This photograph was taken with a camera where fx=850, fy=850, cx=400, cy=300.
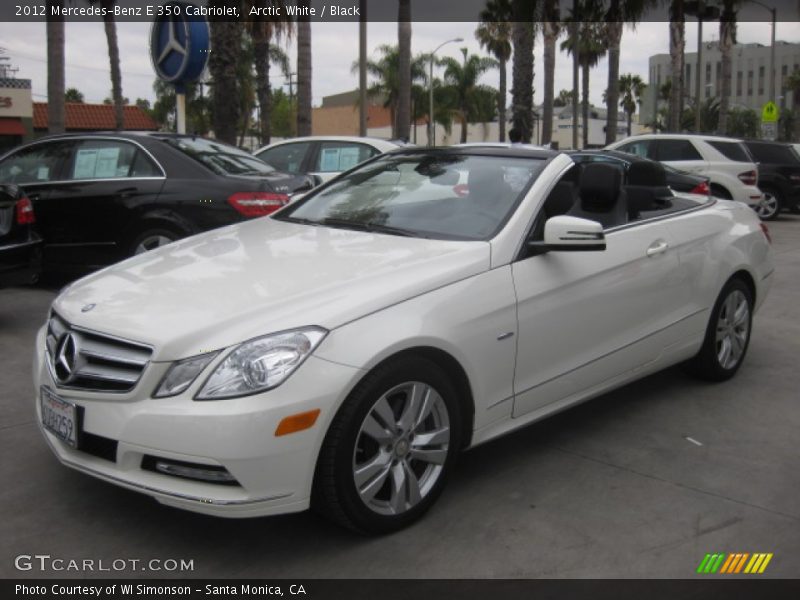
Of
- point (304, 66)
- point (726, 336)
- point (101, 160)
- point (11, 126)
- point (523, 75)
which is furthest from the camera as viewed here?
point (11, 126)

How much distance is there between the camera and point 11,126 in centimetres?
3816

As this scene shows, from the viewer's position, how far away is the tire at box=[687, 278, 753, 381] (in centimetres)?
522

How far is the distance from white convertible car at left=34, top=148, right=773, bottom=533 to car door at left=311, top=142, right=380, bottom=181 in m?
5.80

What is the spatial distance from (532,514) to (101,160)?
577cm

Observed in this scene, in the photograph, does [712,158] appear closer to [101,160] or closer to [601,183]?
[101,160]

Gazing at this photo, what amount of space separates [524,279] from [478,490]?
0.96 m

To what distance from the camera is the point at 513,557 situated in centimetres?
319

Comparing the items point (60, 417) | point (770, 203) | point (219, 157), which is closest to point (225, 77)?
point (219, 157)

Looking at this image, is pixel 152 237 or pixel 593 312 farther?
pixel 152 237

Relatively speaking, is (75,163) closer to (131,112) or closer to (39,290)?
(39,290)

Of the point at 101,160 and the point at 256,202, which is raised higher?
the point at 101,160

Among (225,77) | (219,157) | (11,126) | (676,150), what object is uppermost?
(11,126)

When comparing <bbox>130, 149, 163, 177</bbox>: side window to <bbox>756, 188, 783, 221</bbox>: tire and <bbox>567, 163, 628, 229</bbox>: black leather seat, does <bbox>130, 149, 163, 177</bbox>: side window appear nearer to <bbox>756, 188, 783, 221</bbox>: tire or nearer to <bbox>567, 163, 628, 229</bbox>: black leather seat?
<bbox>567, 163, 628, 229</bbox>: black leather seat

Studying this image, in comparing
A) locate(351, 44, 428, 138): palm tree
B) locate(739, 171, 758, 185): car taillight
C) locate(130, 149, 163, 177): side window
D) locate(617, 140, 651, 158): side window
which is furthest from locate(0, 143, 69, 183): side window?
locate(351, 44, 428, 138): palm tree
